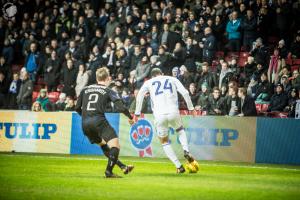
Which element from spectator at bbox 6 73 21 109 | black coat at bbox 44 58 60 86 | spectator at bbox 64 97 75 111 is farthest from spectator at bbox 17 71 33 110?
spectator at bbox 64 97 75 111

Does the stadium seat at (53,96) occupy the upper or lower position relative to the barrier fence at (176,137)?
upper

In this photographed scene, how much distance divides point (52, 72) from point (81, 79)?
6.44 ft

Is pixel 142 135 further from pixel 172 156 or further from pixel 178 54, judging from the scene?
pixel 172 156

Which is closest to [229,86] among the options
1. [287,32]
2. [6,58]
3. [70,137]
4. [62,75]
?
[287,32]

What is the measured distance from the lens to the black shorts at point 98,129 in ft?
46.7

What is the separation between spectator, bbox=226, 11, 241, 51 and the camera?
24.5 metres

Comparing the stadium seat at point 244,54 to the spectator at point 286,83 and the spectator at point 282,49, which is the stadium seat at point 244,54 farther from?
the spectator at point 286,83

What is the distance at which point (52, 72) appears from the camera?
27.7 m

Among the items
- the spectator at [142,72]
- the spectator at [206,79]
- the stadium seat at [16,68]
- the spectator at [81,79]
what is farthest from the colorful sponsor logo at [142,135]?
the stadium seat at [16,68]

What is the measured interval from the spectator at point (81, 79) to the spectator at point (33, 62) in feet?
10.0

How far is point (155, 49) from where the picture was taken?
25703 millimetres

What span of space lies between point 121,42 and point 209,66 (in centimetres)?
418

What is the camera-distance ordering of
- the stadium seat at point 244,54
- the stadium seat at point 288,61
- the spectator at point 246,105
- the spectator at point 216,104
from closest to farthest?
the spectator at point 246,105, the spectator at point 216,104, the stadium seat at point 288,61, the stadium seat at point 244,54

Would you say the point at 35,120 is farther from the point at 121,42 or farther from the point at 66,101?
the point at 121,42
